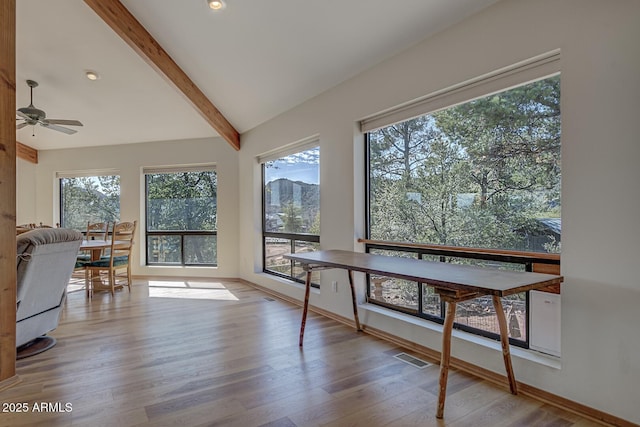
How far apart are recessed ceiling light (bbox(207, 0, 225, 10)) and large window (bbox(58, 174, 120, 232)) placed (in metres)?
4.49

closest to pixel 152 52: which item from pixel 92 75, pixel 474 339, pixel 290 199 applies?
pixel 92 75

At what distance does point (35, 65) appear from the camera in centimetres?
413

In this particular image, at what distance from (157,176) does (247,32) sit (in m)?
3.86

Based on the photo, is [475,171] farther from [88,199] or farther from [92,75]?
[88,199]

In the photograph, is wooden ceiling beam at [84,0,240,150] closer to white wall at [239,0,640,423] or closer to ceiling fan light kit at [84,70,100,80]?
ceiling fan light kit at [84,70,100,80]

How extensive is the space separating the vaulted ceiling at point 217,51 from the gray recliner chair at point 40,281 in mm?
2108

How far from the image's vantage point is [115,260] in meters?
5.00

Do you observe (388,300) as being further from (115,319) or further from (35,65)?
(35,65)

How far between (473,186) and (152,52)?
340cm

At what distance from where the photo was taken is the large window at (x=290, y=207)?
170 inches

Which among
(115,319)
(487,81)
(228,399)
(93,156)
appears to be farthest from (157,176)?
(487,81)

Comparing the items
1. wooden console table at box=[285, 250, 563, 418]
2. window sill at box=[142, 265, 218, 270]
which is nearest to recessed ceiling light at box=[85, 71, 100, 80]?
window sill at box=[142, 265, 218, 270]

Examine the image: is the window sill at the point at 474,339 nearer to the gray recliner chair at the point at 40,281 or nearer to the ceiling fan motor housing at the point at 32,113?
the gray recliner chair at the point at 40,281

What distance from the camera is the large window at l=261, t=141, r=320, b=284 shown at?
14.1 ft
